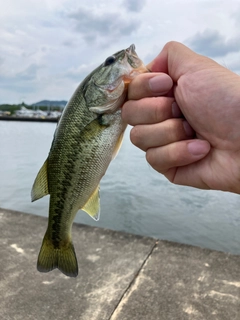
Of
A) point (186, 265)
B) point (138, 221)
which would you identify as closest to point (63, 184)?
point (186, 265)

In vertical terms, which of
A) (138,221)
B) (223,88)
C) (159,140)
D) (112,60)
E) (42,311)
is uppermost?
(112,60)

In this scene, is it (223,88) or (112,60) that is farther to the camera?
(112,60)

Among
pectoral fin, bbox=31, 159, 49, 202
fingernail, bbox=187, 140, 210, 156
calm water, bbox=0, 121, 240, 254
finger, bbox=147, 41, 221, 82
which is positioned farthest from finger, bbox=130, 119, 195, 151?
calm water, bbox=0, 121, 240, 254

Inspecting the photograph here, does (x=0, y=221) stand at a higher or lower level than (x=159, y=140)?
lower

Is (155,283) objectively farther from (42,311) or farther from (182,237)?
(182,237)

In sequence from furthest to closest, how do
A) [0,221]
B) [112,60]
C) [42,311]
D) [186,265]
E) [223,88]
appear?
[0,221] < [186,265] < [42,311] < [112,60] < [223,88]

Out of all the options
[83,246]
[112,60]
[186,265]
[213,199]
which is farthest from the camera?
[213,199]

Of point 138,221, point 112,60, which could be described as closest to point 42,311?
point 112,60
